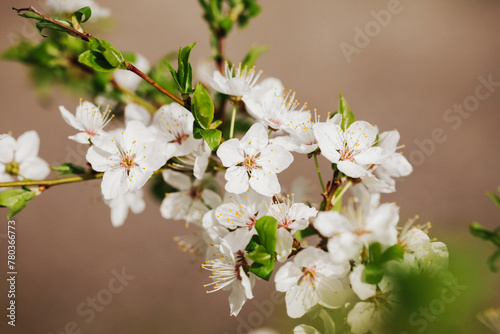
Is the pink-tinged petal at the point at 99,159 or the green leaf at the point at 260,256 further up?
the green leaf at the point at 260,256

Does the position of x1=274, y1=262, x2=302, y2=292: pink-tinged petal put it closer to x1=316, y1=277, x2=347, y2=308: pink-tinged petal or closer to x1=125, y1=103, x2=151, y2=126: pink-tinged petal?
x1=316, y1=277, x2=347, y2=308: pink-tinged petal

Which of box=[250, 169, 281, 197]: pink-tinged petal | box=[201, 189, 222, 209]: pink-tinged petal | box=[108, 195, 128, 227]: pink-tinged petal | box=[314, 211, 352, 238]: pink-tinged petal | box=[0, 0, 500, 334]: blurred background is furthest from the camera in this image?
box=[0, 0, 500, 334]: blurred background

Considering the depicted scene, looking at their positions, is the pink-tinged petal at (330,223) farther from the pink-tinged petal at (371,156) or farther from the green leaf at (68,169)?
the green leaf at (68,169)

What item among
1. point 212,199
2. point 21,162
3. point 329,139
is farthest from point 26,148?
point 329,139

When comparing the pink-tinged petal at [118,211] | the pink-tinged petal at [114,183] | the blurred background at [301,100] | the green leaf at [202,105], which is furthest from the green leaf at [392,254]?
the blurred background at [301,100]

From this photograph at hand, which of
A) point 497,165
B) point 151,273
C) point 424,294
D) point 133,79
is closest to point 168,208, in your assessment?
point 133,79

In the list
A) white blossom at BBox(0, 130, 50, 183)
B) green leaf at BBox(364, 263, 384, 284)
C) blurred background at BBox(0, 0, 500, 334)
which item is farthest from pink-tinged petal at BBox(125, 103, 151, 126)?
blurred background at BBox(0, 0, 500, 334)
